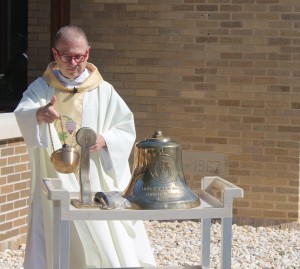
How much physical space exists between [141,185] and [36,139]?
2.34 ft

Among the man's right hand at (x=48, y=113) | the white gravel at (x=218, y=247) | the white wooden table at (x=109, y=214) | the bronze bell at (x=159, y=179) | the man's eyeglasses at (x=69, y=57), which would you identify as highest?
the man's eyeglasses at (x=69, y=57)

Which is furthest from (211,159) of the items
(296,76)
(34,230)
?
(34,230)

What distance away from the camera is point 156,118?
954 cm

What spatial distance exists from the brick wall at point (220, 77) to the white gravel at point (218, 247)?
35cm

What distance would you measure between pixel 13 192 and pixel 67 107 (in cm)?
294

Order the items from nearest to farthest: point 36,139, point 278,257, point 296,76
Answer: point 36,139 < point 278,257 < point 296,76

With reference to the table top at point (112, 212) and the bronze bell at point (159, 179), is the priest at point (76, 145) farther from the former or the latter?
the table top at point (112, 212)

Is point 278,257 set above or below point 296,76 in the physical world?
below

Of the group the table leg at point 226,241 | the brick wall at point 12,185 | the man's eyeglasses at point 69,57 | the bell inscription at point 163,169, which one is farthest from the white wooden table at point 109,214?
the brick wall at point 12,185

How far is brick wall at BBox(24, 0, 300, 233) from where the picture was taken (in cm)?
928

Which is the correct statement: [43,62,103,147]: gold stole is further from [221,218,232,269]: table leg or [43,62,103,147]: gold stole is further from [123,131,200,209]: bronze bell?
[221,218,232,269]: table leg

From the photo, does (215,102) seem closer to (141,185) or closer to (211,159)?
(211,159)

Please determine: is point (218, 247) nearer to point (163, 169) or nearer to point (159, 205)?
point (163, 169)

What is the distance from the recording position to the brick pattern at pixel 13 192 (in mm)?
8211
